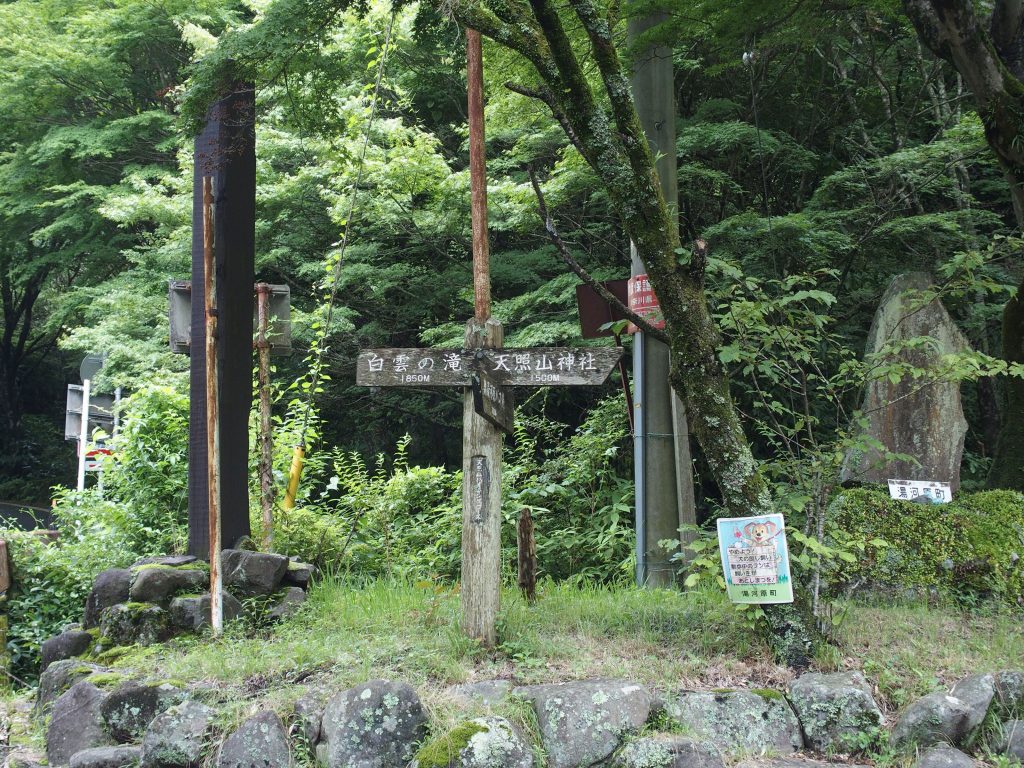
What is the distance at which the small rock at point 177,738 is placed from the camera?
4.79m

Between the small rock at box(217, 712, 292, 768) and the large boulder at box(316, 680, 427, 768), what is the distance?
0.20 meters

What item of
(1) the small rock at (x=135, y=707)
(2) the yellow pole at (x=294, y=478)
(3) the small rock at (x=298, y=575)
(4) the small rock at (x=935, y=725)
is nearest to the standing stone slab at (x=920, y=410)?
(4) the small rock at (x=935, y=725)

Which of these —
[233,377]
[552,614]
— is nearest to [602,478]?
[552,614]

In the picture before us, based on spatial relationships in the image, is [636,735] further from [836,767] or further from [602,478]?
[602,478]

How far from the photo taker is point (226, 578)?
22.2 feet

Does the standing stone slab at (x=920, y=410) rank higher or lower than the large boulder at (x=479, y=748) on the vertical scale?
higher

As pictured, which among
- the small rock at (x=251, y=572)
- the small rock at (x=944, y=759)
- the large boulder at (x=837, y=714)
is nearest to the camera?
the small rock at (x=944, y=759)

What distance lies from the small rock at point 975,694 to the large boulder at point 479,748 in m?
2.33

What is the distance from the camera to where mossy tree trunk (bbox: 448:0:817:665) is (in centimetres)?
530

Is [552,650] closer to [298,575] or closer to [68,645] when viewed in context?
[298,575]

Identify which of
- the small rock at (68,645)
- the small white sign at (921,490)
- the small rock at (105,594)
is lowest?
the small rock at (68,645)

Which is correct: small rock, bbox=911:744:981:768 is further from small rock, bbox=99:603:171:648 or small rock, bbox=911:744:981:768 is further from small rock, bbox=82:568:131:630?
small rock, bbox=82:568:131:630

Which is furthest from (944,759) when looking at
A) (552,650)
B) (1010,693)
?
(552,650)

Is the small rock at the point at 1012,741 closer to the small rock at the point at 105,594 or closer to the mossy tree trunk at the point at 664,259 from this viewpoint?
the mossy tree trunk at the point at 664,259
